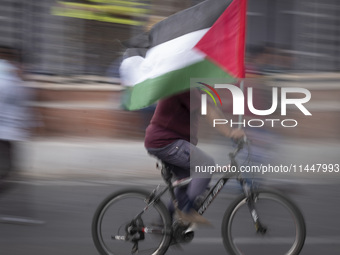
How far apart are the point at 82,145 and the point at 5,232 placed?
4.15 meters

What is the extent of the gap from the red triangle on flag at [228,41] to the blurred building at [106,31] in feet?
19.6

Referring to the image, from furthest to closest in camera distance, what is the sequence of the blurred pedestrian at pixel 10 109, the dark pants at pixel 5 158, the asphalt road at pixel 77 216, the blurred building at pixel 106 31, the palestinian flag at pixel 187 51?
the blurred building at pixel 106 31, the dark pants at pixel 5 158, the blurred pedestrian at pixel 10 109, the asphalt road at pixel 77 216, the palestinian flag at pixel 187 51

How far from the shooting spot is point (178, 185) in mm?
5473

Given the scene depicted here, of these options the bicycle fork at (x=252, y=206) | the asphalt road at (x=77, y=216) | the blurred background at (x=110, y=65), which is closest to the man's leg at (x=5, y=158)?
the asphalt road at (x=77, y=216)

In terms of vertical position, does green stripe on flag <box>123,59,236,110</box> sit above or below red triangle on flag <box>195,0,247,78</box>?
below

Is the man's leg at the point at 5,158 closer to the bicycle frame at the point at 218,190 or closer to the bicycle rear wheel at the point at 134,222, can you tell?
the bicycle rear wheel at the point at 134,222

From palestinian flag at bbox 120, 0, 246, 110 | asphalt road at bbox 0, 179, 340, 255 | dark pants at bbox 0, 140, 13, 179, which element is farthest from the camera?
dark pants at bbox 0, 140, 13, 179

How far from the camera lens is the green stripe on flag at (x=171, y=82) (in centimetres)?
540

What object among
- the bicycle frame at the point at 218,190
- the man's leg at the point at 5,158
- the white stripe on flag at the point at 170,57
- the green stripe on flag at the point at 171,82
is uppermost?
the white stripe on flag at the point at 170,57

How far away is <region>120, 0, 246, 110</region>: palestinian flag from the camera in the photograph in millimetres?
5422

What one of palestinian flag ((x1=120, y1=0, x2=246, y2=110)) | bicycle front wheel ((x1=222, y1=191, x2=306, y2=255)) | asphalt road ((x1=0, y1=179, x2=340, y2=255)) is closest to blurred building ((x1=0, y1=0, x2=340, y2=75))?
asphalt road ((x1=0, y1=179, x2=340, y2=255))

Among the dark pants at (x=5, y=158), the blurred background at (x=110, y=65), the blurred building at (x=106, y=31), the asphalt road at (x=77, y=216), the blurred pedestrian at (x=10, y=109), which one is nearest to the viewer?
the asphalt road at (x=77, y=216)

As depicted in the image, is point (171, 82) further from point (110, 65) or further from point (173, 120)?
point (110, 65)

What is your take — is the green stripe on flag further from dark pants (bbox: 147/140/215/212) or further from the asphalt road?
the asphalt road
